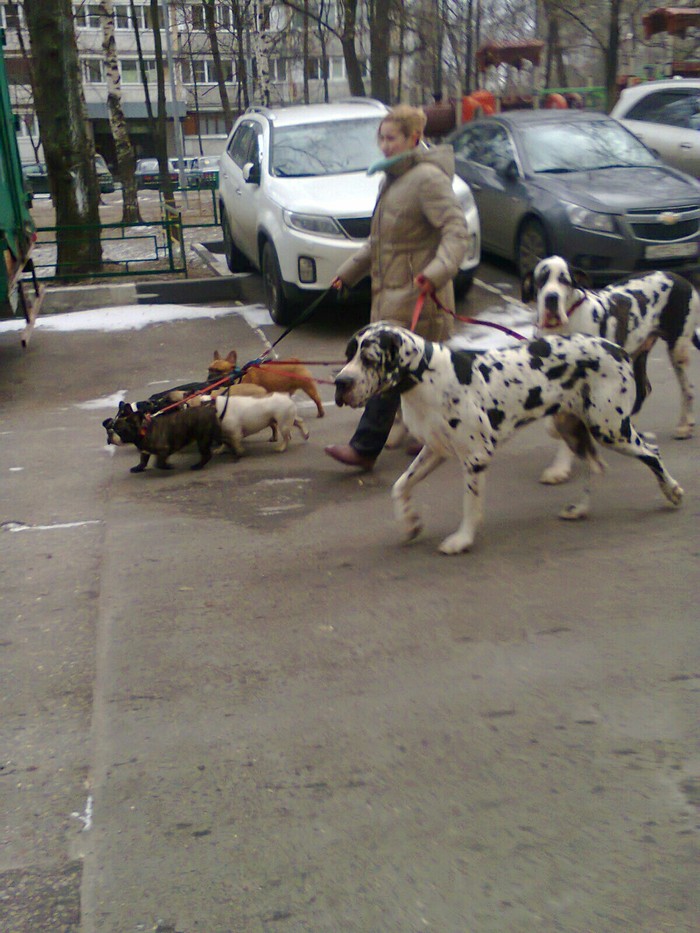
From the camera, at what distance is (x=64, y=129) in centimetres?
1396

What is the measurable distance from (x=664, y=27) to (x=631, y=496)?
21.7m

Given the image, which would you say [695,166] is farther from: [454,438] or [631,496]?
[454,438]

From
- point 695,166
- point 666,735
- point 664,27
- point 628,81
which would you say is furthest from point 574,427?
point 628,81

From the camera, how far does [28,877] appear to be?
2.88 metres

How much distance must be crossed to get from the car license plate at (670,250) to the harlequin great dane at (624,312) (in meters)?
4.01

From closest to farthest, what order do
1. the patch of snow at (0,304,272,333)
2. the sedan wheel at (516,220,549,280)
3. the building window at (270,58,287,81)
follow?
the sedan wheel at (516,220,549,280)
the patch of snow at (0,304,272,333)
the building window at (270,58,287,81)

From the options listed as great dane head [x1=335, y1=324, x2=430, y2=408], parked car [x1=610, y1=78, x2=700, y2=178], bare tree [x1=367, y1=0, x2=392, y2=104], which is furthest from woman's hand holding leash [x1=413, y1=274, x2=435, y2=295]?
bare tree [x1=367, y1=0, x2=392, y2=104]

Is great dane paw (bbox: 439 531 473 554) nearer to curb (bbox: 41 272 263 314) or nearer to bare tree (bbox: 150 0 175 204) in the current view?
curb (bbox: 41 272 263 314)

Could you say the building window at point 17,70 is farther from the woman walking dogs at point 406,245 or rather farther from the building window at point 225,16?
the woman walking dogs at point 406,245

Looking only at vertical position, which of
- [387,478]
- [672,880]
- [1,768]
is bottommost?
[387,478]

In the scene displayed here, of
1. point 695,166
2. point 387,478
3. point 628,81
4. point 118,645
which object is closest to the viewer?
point 118,645

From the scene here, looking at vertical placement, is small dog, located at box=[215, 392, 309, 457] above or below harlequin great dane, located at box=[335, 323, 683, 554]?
below

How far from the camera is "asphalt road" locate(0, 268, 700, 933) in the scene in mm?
2715

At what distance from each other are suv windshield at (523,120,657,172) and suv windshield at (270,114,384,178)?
1.91m
